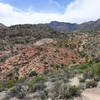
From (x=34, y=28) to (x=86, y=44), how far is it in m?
22.5

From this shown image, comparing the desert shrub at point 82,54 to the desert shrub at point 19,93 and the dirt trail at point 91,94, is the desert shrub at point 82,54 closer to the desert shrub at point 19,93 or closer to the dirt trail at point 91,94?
the dirt trail at point 91,94

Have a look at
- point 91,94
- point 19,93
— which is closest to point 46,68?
point 19,93

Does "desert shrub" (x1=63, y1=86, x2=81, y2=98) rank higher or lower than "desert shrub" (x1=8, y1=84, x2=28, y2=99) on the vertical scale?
higher

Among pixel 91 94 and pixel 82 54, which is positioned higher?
pixel 91 94

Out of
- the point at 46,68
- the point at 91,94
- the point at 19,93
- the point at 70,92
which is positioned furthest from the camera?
the point at 46,68

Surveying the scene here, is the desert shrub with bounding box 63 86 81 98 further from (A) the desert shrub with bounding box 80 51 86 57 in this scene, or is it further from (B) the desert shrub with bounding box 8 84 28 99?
(A) the desert shrub with bounding box 80 51 86 57

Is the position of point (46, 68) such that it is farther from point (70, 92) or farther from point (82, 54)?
point (70, 92)

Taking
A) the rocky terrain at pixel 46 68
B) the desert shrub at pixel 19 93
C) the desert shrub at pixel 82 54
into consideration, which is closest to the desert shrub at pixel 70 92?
the rocky terrain at pixel 46 68

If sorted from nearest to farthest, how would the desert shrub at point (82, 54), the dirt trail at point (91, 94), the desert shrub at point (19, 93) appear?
the dirt trail at point (91, 94)
the desert shrub at point (19, 93)
the desert shrub at point (82, 54)

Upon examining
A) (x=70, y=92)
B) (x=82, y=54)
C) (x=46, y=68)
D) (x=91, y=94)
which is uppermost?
(x=70, y=92)

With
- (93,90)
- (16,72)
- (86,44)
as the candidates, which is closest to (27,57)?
(16,72)

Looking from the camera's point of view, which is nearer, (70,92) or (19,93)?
(70,92)

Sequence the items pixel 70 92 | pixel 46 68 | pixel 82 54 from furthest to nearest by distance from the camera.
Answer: pixel 82 54 < pixel 46 68 < pixel 70 92

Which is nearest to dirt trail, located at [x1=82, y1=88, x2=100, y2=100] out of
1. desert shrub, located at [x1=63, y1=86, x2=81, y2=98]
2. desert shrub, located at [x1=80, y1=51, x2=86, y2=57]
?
desert shrub, located at [x1=63, y1=86, x2=81, y2=98]
